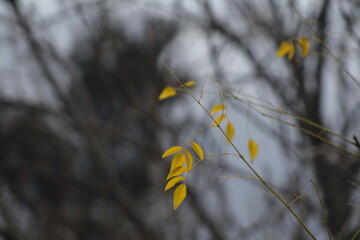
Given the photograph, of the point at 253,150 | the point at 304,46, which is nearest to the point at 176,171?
the point at 253,150

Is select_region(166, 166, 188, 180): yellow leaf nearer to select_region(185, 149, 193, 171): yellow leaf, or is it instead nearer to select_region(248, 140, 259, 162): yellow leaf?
select_region(185, 149, 193, 171): yellow leaf

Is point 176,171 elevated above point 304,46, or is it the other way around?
point 304,46

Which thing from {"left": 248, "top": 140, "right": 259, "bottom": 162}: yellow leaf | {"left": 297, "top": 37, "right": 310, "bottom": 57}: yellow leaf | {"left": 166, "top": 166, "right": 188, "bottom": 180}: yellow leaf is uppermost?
{"left": 297, "top": 37, "right": 310, "bottom": 57}: yellow leaf

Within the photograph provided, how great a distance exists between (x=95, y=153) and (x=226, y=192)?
126 centimetres

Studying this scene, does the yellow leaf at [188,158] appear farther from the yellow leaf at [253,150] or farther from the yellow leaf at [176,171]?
the yellow leaf at [253,150]

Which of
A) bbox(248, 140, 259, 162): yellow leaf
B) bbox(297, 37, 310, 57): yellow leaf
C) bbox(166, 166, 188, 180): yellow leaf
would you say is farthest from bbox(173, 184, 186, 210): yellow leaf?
bbox(297, 37, 310, 57): yellow leaf

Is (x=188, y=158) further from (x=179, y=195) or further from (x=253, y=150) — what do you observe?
(x=253, y=150)

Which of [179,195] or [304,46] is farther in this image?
[304,46]

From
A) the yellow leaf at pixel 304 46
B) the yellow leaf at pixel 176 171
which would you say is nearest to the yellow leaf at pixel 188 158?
the yellow leaf at pixel 176 171

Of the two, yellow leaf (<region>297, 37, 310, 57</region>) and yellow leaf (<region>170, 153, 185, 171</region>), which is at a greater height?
yellow leaf (<region>297, 37, 310, 57</region>)

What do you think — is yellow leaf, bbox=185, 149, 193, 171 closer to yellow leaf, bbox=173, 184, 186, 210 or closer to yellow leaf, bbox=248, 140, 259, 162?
yellow leaf, bbox=173, 184, 186, 210

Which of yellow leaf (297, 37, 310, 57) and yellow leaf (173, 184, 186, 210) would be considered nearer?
yellow leaf (173, 184, 186, 210)

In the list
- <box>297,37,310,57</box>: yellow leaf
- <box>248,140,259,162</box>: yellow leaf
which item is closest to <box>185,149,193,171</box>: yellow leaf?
<box>248,140,259,162</box>: yellow leaf

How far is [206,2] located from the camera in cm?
264
